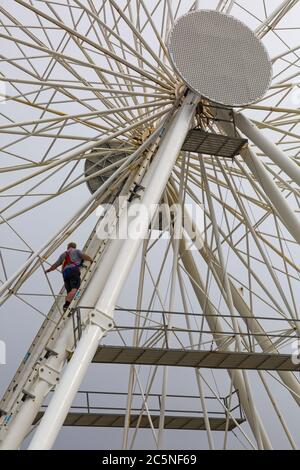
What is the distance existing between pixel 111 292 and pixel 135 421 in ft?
37.9

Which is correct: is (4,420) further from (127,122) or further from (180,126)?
(127,122)

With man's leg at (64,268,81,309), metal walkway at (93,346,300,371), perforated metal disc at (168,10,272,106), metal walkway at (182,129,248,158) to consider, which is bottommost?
metal walkway at (93,346,300,371)

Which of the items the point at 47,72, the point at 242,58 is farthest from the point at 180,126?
the point at 47,72

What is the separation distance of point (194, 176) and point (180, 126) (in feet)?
23.7

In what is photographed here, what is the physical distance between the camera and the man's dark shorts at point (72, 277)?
63.6ft

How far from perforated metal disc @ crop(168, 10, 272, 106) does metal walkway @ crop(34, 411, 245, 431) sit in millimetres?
9083

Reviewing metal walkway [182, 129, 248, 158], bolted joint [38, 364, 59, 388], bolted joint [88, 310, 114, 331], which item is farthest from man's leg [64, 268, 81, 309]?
bolted joint [88, 310, 114, 331]

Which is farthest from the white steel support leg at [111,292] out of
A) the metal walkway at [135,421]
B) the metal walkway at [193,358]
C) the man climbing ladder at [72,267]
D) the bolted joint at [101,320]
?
the metal walkway at [135,421]

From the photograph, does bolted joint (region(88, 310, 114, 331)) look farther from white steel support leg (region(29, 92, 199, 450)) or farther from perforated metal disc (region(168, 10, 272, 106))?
perforated metal disc (region(168, 10, 272, 106))

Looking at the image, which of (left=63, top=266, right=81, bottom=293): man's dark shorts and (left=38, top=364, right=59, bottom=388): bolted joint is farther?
(left=63, top=266, right=81, bottom=293): man's dark shorts

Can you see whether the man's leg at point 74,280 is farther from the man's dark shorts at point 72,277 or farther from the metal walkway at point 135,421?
the metal walkway at point 135,421

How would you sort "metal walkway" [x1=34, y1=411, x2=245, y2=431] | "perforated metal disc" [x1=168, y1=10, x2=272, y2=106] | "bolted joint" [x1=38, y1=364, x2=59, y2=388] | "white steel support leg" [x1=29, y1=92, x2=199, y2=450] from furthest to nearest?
Result: "metal walkway" [x1=34, y1=411, x2=245, y2=431] < "perforated metal disc" [x1=168, y1=10, x2=272, y2=106] < "bolted joint" [x1=38, y1=364, x2=59, y2=388] < "white steel support leg" [x1=29, y1=92, x2=199, y2=450]

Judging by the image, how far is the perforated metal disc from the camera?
62.7 ft
